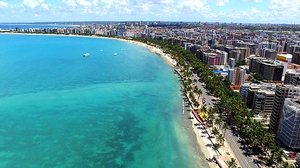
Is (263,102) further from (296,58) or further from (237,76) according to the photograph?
(296,58)

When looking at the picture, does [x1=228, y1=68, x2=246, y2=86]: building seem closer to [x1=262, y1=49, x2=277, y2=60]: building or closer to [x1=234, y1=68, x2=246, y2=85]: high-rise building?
[x1=234, y1=68, x2=246, y2=85]: high-rise building

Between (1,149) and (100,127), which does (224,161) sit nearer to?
(100,127)

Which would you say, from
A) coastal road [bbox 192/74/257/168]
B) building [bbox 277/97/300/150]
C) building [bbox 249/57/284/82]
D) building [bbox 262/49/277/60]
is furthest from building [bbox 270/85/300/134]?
building [bbox 262/49/277/60]

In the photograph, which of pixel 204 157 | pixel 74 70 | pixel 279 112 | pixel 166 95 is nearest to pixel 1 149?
pixel 204 157

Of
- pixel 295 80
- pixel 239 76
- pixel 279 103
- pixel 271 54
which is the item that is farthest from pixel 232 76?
pixel 271 54

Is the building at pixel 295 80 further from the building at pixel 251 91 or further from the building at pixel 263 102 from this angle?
the building at pixel 263 102
